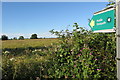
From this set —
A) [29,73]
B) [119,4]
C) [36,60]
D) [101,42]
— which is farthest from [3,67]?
[119,4]

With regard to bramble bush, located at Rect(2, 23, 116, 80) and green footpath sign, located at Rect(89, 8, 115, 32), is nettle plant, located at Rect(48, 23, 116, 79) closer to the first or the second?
bramble bush, located at Rect(2, 23, 116, 80)

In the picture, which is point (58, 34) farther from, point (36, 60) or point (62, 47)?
point (36, 60)

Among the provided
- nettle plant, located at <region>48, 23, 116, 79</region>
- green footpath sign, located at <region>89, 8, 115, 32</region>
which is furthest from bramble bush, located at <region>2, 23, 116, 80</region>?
green footpath sign, located at <region>89, 8, 115, 32</region>

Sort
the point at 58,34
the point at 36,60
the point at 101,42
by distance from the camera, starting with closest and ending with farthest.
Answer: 1. the point at 101,42
2. the point at 58,34
3. the point at 36,60

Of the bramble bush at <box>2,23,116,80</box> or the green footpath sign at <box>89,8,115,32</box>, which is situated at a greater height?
the green footpath sign at <box>89,8,115,32</box>

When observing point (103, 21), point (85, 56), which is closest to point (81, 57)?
point (85, 56)

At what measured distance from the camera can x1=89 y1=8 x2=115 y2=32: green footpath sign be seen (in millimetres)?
2587

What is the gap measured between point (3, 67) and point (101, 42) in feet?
7.51

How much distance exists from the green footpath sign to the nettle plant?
0.31 m

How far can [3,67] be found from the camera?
3.51m

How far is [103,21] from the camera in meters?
2.71

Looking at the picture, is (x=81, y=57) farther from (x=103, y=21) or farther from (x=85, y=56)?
(x=103, y=21)

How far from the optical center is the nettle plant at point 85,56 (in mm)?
2979

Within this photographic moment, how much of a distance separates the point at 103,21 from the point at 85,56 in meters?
0.77
